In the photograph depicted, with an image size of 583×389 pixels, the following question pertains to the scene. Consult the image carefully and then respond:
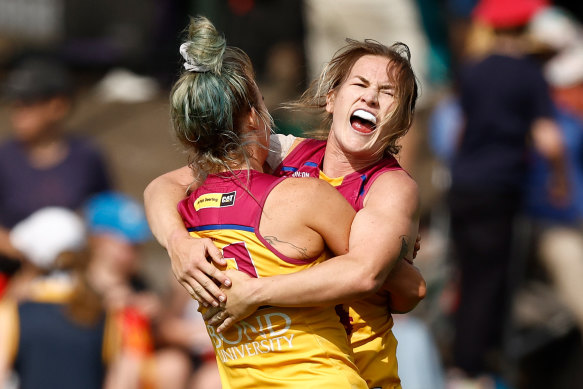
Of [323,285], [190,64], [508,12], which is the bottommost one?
[508,12]

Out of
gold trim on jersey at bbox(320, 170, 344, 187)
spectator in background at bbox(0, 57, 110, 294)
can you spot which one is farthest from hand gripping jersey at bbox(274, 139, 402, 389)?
spectator in background at bbox(0, 57, 110, 294)

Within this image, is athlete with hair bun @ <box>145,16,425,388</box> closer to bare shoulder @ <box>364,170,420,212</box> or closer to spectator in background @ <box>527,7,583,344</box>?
bare shoulder @ <box>364,170,420,212</box>

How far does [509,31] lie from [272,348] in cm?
445

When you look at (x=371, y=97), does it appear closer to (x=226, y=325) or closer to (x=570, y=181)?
(x=226, y=325)

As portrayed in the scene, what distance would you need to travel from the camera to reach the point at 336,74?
9.67ft

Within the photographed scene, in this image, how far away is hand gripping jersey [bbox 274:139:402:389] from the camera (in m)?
2.81

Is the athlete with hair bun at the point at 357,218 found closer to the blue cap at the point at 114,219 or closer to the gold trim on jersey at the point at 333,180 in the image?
the gold trim on jersey at the point at 333,180

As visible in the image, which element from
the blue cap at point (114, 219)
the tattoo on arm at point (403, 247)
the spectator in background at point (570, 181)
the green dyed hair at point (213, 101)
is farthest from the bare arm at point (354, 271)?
the spectator in background at point (570, 181)

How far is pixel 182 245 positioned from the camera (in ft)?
9.06

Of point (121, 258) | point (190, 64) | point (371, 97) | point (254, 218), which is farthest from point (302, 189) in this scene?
point (121, 258)

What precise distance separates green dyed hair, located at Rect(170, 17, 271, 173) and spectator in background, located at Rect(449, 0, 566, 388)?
151 inches

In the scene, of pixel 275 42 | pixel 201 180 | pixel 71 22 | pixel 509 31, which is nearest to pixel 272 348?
pixel 201 180

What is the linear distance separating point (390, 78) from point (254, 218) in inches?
22.1

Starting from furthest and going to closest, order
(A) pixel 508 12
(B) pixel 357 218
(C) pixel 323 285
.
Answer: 1. (A) pixel 508 12
2. (B) pixel 357 218
3. (C) pixel 323 285
